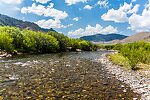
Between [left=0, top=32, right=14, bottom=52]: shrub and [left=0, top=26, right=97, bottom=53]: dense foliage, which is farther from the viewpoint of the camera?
[left=0, top=26, right=97, bottom=53]: dense foliage

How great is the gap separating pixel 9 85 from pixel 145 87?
55.4 ft

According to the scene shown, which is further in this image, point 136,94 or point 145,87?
point 145,87

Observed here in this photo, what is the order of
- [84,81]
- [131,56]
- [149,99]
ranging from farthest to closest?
[131,56] < [84,81] < [149,99]

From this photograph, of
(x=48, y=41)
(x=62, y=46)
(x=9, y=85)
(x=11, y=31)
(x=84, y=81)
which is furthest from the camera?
(x=62, y=46)

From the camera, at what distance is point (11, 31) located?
405ft

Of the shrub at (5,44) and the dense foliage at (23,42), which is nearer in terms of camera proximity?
the shrub at (5,44)

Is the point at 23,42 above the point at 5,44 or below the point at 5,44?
above

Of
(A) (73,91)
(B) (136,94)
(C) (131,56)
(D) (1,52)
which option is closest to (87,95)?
(A) (73,91)

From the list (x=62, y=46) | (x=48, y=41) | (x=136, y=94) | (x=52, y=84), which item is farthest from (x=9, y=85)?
(x=62, y=46)

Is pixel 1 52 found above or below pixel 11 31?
below

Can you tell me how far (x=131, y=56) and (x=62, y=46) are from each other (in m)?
130

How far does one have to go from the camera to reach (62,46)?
592ft

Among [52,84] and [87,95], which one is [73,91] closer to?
[87,95]

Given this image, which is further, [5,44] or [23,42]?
[23,42]
